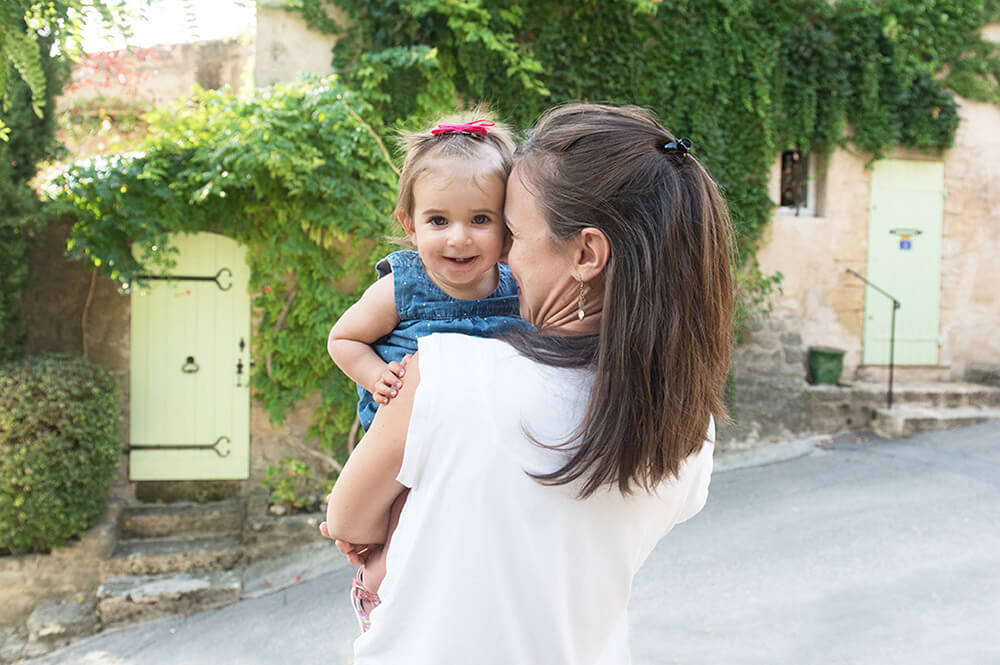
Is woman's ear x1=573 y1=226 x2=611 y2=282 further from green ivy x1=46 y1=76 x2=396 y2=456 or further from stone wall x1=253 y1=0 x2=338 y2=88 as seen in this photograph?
stone wall x1=253 y1=0 x2=338 y2=88

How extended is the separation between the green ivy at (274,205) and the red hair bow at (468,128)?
11.1 ft

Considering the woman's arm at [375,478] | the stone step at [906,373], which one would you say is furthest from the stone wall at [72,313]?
the stone step at [906,373]

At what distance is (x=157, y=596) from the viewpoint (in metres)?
4.64

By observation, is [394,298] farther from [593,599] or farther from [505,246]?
[593,599]

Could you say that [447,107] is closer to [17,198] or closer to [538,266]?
[17,198]

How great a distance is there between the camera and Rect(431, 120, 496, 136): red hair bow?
1.50 metres

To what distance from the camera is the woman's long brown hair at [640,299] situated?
952mm

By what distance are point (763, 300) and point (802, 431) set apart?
49.5 inches

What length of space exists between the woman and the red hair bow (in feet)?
1.38

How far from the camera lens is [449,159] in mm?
1451

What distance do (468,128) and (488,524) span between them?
863mm

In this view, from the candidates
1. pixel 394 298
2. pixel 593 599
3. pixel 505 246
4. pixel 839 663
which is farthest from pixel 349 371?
pixel 839 663

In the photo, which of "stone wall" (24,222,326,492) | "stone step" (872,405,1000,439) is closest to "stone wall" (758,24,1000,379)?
"stone step" (872,405,1000,439)

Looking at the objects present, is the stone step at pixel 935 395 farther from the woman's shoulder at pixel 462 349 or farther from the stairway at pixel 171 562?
the woman's shoulder at pixel 462 349
